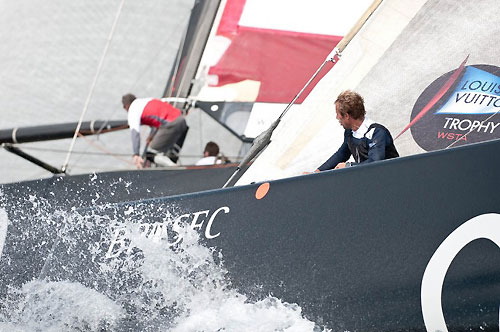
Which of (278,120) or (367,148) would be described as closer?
(367,148)

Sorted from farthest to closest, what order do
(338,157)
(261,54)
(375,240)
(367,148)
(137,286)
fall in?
(261,54) → (338,157) → (367,148) → (137,286) → (375,240)

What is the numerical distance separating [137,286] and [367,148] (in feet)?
1.95

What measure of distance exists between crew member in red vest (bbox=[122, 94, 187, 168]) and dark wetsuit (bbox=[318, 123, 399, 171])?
136 cm

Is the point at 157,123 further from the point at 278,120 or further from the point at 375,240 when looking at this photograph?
the point at 375,240

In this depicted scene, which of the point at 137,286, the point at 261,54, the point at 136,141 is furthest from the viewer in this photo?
the point at 261,54

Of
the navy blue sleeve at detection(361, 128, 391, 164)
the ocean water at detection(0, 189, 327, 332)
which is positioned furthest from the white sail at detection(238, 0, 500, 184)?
the ocean water at detection(0, 189, 327, 332)

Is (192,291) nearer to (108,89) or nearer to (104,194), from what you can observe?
(104,194)

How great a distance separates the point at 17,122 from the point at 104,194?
185 cm

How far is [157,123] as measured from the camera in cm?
364

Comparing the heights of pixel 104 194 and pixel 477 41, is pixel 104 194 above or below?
below

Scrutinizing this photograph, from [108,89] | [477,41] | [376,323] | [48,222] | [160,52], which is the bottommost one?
[376,323]

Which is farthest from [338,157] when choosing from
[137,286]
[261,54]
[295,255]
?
[261,54]

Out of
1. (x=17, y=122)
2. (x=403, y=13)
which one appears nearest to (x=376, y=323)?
(x=403, y=13)

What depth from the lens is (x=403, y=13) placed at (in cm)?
238
